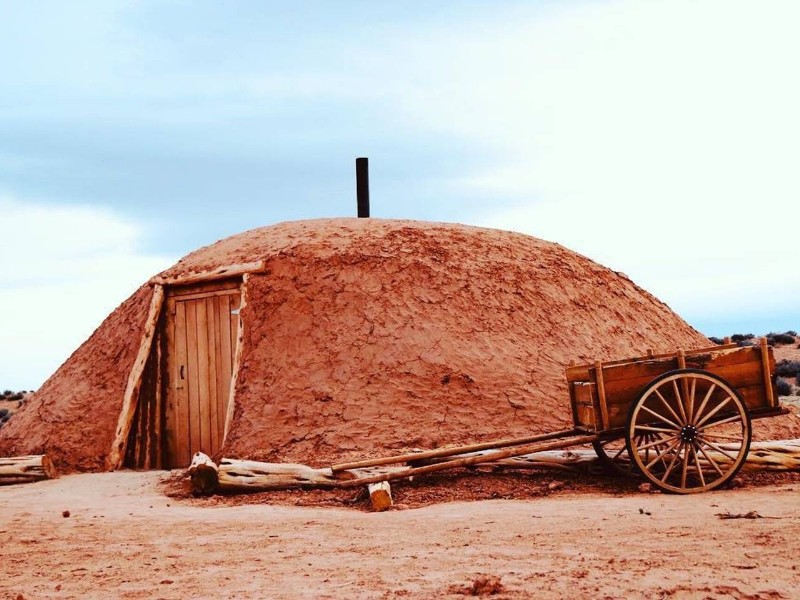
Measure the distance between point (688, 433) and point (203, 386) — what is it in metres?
6.12

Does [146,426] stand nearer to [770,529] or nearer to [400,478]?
[400,478]

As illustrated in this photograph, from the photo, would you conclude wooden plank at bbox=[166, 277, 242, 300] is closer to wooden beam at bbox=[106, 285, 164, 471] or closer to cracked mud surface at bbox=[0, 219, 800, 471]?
wooden beam at bbox=[106, 285, 164, 471]

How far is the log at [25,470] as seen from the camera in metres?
10.9

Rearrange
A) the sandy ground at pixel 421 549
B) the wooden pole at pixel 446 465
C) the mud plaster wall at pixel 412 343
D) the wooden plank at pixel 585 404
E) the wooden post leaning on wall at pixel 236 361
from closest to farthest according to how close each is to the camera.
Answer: the sandy ground at pixel 421 549
the wooden plank at pixel 585 404
the wooden pole at pixel 446 465
the mud plaster wall at pixel 412 343
the wooden post leaning on wall at pixel 236 361

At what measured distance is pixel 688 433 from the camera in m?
7.93

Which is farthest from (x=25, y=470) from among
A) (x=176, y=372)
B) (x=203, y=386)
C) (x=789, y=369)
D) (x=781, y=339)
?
(x=781, y=339)

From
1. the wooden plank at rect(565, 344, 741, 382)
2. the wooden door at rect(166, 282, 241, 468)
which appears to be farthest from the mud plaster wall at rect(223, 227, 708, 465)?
the wooden plank at rect(565, 344, 741, 382)

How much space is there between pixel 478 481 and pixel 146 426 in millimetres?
4925

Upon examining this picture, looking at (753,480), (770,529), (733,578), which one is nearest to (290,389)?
(753,480)

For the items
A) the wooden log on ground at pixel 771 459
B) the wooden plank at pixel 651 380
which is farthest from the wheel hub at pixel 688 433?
the wooden log on ground at pixel 771 459

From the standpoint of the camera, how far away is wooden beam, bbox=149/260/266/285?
1127cm

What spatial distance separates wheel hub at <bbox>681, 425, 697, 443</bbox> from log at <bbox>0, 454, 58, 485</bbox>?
735 centimetres

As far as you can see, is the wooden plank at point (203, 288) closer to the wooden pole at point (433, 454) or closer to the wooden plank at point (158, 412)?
the wooden plank at point (158, 412)

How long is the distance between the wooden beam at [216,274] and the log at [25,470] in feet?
8.75
